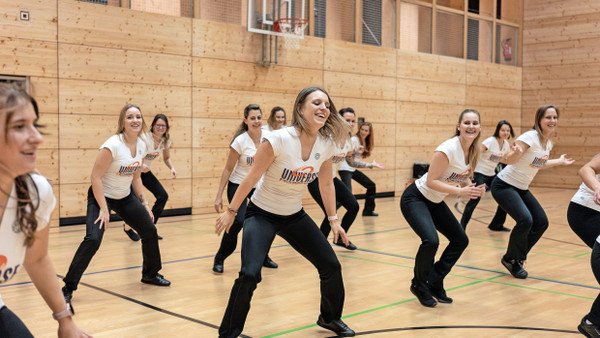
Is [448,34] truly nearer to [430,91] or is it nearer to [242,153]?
[430,91]

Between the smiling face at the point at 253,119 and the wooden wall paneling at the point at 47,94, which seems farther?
the wooden wall paneling at the point at 47,94

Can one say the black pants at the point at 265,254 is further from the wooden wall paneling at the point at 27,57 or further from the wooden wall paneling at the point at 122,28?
the wooden wall paneling at the point at 122,28

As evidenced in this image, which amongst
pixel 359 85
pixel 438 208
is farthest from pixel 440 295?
pixel 359 85

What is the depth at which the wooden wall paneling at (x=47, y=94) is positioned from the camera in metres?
9.56

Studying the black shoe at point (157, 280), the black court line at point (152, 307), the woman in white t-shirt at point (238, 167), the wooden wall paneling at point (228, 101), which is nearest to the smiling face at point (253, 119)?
the woman in white t-shirt at point (238, 167)

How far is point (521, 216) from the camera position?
6.21 metres

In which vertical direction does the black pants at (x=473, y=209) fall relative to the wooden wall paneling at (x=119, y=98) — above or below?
below

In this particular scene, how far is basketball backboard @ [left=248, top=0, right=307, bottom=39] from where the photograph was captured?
11.9 meters

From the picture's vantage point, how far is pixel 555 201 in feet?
47.6

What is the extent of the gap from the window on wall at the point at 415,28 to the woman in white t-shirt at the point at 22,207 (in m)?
14.0

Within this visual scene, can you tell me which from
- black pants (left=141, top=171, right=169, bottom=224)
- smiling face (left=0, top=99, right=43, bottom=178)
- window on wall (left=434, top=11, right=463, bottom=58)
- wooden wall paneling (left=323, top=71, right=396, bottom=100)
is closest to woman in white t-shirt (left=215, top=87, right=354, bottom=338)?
smiling face (left=0, top=99, right=43, bottom=178)

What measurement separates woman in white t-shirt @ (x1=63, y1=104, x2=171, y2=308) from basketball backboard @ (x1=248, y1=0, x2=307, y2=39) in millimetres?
6730

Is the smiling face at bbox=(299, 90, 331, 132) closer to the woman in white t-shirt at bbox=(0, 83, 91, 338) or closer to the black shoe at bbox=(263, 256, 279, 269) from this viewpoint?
the woman in white t-shirt at bbox=(0, 83, 91, 338)

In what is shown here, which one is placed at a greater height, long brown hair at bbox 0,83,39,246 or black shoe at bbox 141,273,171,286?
long brown hair at bbox 0,83,39,246
